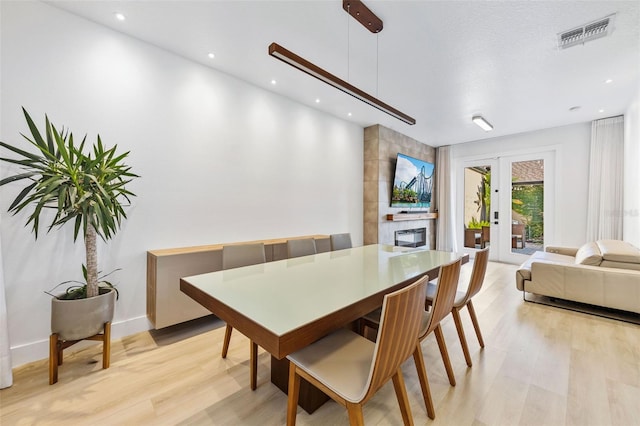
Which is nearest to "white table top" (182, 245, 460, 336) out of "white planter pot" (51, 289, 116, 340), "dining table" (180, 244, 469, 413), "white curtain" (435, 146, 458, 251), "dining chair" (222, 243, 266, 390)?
"dining table" (180, 244, 469, 413)

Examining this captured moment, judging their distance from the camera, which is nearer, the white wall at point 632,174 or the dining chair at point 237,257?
the dining chair at point 237,257

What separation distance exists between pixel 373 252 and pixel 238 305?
1.77 meters

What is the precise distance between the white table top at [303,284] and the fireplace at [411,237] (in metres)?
3.15

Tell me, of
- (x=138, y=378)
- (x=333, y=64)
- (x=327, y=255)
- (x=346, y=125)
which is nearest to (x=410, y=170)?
(x=346, y=125)

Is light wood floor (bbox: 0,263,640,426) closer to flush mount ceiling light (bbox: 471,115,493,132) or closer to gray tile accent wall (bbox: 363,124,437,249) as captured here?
gray tile accent wall (bbox: 363,124,437,249)

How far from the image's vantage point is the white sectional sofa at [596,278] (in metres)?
2.77

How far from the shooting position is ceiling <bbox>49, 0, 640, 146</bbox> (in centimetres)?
214

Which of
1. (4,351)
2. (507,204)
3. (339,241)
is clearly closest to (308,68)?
(339,241)

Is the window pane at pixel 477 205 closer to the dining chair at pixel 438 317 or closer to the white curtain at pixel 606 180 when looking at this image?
the white curtain at pixel 606 180

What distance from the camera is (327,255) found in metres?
2.56

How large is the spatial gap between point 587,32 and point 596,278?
253cm

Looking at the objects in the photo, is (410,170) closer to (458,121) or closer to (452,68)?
(458,121)

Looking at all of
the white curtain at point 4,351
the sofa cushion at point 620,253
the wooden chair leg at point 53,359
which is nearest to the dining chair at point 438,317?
the wooden chair leg at point 53,359

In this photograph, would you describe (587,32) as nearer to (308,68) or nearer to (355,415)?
(308,68)
